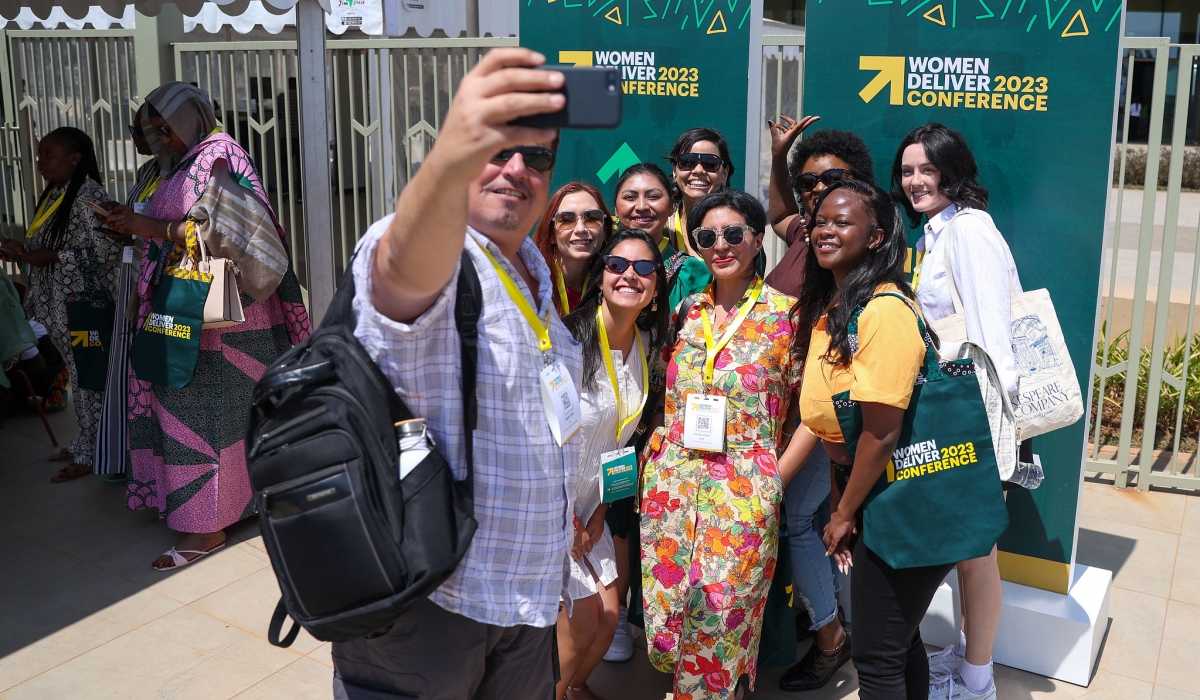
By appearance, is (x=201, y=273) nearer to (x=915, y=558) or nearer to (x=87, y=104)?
(x=915, y=558)

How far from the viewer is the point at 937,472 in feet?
8.30

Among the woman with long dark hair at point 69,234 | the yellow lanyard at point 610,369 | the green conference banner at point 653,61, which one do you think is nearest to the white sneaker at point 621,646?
the yellow lanyard at point 610,369

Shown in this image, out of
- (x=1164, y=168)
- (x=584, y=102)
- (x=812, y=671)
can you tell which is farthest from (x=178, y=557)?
(x=1164, y=168)

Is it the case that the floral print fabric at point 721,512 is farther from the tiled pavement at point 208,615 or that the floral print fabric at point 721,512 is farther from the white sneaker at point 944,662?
the white sneaker at point 944,662

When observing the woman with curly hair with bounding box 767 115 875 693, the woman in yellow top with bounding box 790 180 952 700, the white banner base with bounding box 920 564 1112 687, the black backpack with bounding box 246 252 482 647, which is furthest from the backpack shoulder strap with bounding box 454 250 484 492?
the white banner base with bounding box 920 564 1112 687

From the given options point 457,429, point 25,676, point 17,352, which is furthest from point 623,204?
point 17,352

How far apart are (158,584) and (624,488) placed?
2.40 meters

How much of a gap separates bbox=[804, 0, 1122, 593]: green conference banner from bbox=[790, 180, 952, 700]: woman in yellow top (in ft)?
3.22

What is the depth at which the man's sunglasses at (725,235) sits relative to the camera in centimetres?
298

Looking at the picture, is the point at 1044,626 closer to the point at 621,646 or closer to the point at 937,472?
the point at 937,472

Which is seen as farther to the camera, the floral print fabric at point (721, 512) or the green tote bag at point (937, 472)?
the floral print fabric at point (721, 512)

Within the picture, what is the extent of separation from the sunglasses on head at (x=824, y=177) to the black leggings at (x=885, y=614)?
1.41m

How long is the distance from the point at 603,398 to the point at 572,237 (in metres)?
0.59

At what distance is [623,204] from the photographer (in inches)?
140
